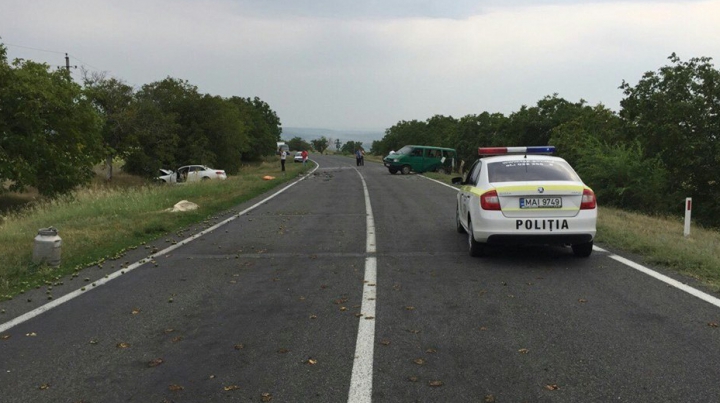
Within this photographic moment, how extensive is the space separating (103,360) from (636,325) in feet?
14.9

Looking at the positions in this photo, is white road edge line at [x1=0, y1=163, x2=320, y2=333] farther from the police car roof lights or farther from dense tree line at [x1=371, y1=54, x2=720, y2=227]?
dense tree line at [x1=371, y1=54, x2=720, y2=227]

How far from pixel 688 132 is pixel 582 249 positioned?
1281 centimetres

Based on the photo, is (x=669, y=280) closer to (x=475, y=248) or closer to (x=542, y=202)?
(x=542, y=202)

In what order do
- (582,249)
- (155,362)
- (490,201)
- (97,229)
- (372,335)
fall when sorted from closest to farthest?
(155,362), (372,335), (490,201), (582,249), (97,229)

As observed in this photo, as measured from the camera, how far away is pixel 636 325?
479 centimetres

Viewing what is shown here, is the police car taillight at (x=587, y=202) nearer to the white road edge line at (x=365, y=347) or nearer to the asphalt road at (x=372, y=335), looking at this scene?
the asphalt road at (x=372, y=335)

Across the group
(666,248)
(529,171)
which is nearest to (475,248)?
(529,171)

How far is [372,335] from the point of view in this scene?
4648mm

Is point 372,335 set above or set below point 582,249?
below

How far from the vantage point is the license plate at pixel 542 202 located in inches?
287

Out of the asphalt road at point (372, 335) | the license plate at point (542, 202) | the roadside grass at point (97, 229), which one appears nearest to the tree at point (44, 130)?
the roadside grass at point (97, 229)

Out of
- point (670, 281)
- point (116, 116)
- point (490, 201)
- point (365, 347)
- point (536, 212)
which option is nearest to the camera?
point (365, 347)

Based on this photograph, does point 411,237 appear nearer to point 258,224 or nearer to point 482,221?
point 482,221

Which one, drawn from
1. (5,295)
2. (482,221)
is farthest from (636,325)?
(5,295)
